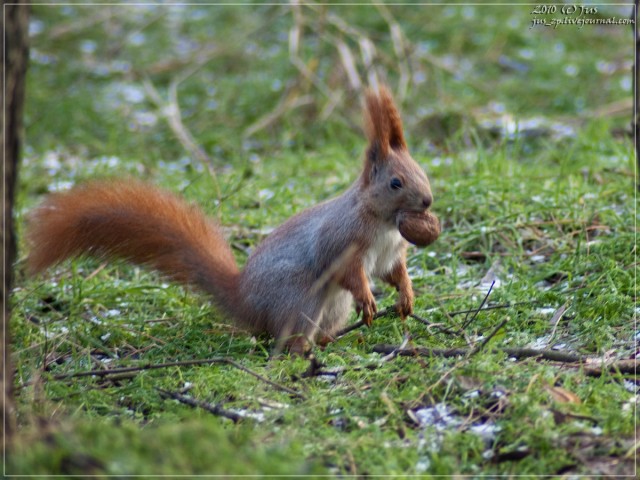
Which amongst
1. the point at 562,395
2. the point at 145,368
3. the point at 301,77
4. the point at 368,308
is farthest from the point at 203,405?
the point at 301,77

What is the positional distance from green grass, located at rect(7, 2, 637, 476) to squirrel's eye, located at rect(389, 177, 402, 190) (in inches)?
16.8

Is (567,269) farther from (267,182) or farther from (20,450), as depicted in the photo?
(20,450)

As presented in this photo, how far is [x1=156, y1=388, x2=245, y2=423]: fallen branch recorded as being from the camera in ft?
7.55

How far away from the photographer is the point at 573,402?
2203mm

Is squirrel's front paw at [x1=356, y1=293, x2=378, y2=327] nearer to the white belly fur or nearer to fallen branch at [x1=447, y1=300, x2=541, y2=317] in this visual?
the white belly fur

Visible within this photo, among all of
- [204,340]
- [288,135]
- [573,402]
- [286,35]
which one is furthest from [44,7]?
[573,402]

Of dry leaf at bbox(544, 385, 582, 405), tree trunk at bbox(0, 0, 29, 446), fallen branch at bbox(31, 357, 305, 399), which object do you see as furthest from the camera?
fallen branch at bbox(31, 357, 305, 399)

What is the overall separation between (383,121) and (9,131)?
1.25 m

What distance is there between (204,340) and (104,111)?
11.3 ft

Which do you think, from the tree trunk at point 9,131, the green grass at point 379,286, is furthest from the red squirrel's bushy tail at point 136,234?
the tree trunk at point 9,131

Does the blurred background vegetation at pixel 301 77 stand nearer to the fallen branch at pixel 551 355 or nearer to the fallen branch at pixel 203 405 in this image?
the fallen branch at pixel 551 355

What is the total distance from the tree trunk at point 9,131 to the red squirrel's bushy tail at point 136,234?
3.06 ft

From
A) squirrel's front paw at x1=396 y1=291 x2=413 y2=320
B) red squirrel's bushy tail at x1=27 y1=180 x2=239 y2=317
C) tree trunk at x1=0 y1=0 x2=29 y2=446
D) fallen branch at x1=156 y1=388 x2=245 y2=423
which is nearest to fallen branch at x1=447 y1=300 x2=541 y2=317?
squirrel's front paw at x1=396 y1=291 x2=413 y2=320

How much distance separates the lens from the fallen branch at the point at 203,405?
2.30 metres
